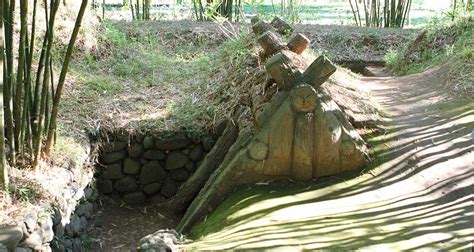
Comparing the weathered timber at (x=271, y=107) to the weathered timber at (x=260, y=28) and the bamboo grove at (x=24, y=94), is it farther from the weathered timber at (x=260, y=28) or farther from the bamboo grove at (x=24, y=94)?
the weathered timber at (x=260, y=28)

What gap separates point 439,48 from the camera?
6.67 m

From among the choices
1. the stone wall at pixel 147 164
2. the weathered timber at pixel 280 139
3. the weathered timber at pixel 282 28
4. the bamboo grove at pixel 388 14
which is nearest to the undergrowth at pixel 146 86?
the stone wall at pixel 147 164

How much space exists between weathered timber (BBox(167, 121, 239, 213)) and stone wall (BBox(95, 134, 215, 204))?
1.09 ft

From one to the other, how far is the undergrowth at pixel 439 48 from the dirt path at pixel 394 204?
4.97ft

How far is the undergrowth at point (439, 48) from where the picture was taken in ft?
19.8

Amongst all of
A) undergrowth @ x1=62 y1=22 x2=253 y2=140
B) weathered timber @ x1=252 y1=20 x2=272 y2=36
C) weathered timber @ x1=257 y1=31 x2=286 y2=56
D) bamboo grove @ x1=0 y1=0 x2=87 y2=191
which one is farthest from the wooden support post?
weathered timber @ x1=252 y1=20 x2=272 y2=36

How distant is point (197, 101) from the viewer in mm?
5207

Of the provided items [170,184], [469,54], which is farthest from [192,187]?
[469,54]

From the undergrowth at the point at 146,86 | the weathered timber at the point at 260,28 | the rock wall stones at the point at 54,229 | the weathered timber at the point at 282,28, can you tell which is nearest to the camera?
Result: the rock wall stones at the point at 54,229

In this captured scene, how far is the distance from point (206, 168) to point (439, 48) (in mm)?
3420

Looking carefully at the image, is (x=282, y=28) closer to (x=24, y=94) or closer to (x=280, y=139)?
(x=280, y=139)

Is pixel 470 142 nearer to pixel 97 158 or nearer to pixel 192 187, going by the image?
pixel 192 187

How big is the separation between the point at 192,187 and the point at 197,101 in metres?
0.95

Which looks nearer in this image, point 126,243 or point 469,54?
point 126,243
